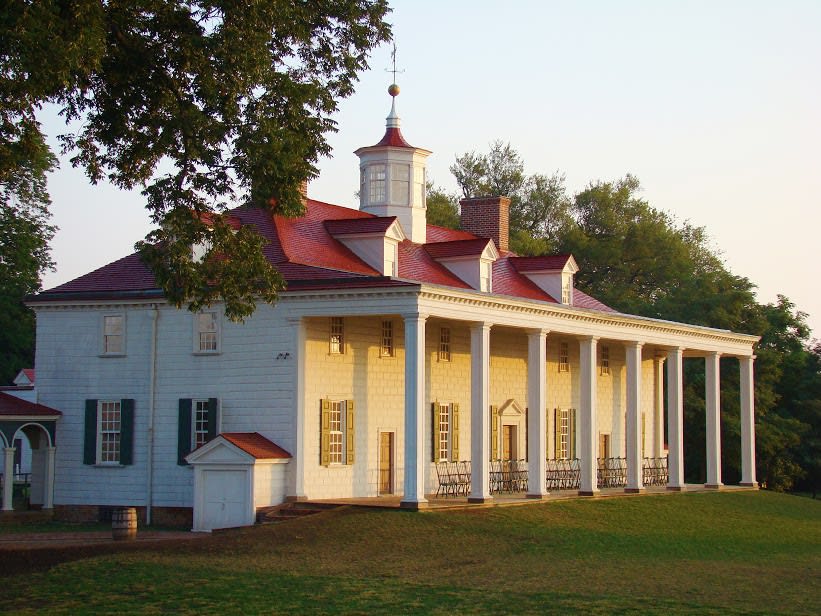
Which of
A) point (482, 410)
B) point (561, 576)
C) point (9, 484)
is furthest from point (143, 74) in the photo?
point (9, 484)

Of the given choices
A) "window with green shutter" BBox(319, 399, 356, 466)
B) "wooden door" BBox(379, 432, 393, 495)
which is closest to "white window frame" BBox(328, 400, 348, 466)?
"window with green shutter" BBox(319, 399, 356, 466)

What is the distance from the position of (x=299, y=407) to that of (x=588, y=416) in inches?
404

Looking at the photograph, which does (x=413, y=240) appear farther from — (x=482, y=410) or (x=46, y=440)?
(x=46, y=440)

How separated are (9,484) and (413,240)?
14.6 metres

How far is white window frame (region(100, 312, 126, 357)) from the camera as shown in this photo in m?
35.9

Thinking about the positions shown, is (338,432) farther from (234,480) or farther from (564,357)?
(564,357)

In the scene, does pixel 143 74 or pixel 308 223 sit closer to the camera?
pixel 143 74

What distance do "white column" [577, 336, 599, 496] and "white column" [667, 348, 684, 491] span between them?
5397 millimetres

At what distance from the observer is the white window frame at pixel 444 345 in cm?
3869

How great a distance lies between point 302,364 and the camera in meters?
33.1

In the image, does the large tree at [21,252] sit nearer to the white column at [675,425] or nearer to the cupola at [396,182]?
the cupola at [396,182]

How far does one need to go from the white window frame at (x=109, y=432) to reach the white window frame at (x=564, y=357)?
52.4 ft

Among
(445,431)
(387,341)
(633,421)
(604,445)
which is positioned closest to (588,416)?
(633,421)

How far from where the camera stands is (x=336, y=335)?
34594 millimetres
